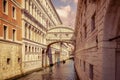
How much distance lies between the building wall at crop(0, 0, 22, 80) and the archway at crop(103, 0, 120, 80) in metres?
12.2

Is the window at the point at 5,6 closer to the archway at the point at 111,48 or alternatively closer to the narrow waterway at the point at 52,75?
the narrow waterway at the point at 52,75

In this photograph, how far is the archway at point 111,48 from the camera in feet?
19.0

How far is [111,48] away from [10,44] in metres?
14.3

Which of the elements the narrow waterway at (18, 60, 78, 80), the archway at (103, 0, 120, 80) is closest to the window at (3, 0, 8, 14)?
the narrow waterway at (18, 60, 78, 80)

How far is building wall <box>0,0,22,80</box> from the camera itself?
55.0 feet

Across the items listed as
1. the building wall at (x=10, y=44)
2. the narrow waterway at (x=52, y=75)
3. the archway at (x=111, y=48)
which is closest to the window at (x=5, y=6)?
the building wall at (x=10, y=44)

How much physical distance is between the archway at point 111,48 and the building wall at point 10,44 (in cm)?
1224

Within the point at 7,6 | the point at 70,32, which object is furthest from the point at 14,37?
the point at 70,32

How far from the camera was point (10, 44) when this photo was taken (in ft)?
61.4

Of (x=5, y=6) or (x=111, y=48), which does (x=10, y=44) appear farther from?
(x=111, y=48)

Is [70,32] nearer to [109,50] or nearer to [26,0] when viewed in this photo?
[26,0]

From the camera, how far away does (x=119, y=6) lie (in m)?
5.36

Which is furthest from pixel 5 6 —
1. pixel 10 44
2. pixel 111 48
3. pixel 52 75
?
pixel 111 48

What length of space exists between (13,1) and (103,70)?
16.1 metres
